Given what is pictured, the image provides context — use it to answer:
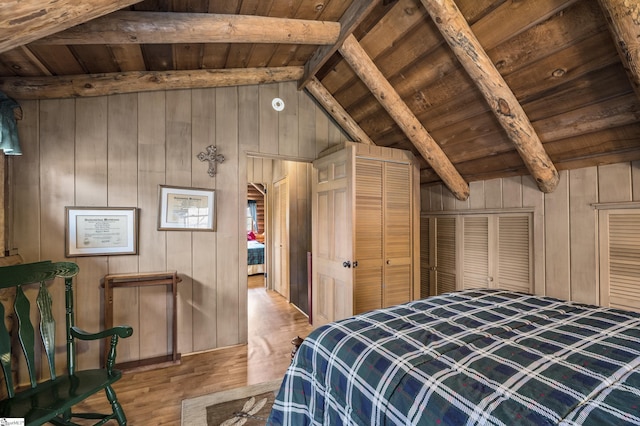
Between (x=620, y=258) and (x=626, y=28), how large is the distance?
1.64 metres

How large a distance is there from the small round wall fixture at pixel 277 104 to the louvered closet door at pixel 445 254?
2.36m

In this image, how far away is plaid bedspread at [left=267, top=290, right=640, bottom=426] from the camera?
2.75 feet

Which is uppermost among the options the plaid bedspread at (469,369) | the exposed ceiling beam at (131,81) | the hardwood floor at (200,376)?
the exposed ceiling beam at (131,81)

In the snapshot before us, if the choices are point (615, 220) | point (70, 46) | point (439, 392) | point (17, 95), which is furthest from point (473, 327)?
point (17, 95)

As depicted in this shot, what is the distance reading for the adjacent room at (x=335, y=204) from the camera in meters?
1.21

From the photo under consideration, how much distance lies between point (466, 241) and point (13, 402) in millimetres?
3778

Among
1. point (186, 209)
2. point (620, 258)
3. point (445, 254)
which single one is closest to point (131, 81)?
point (186, 209)

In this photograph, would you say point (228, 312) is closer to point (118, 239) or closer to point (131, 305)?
point (131, 305)

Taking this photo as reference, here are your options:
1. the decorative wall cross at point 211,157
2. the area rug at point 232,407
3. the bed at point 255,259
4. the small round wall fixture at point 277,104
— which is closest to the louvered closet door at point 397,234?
the small round wall fixture at point 277,104

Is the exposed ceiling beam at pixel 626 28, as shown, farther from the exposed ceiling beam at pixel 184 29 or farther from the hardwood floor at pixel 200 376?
the hardwood floor at pixel 200 376

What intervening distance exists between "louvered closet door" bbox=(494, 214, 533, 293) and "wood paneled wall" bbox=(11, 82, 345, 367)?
2.36 m

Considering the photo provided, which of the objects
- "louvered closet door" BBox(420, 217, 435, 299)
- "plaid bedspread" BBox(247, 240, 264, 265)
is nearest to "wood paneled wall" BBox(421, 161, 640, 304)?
"louvered closet door" BBox(420, 217, 435, 299)

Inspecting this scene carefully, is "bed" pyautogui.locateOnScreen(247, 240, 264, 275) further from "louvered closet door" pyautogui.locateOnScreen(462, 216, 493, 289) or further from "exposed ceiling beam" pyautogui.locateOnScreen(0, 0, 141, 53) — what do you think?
"exposed ceiling beam" pyautogui.locateOnScreen(0, 0, 141, 53)

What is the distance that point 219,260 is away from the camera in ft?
9.81
